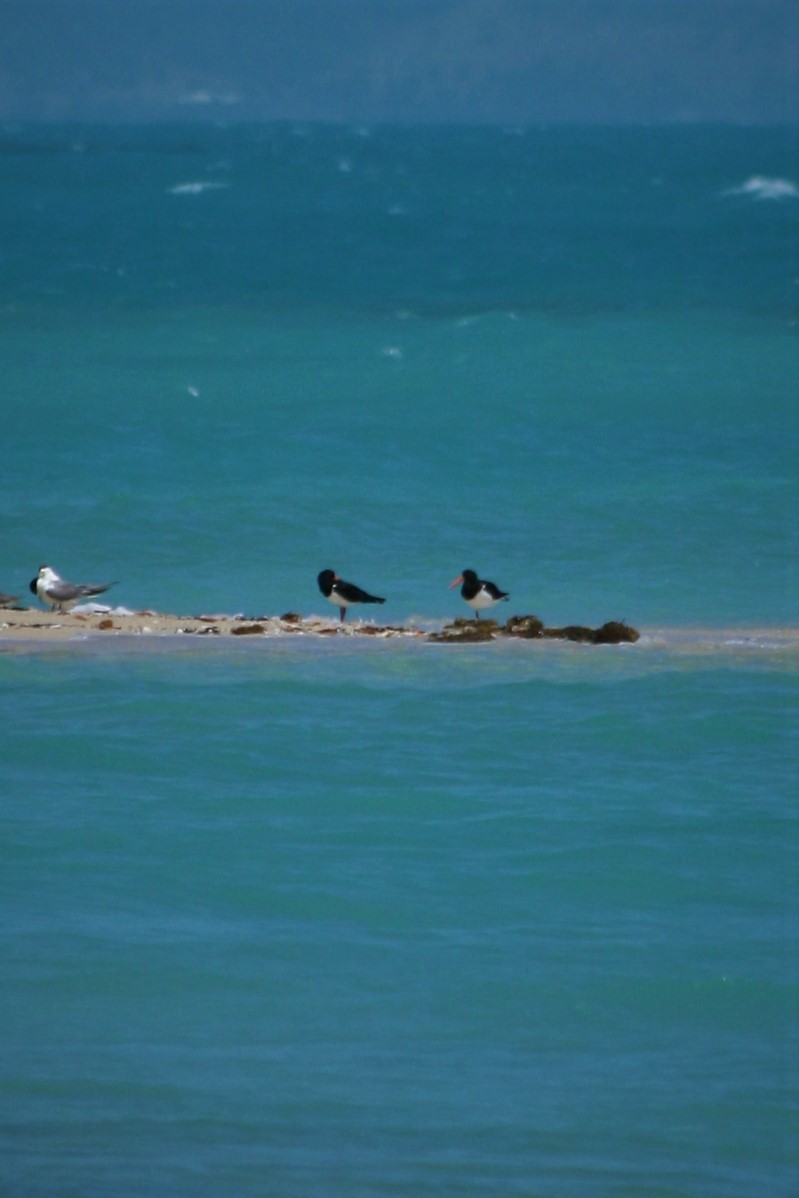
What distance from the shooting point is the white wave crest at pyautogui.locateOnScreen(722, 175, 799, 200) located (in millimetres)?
52719

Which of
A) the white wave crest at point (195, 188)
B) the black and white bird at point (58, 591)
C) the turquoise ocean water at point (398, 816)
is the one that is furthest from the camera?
the white wave crest at point (195, 188)

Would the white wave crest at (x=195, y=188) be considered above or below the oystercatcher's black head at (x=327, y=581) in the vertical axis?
above

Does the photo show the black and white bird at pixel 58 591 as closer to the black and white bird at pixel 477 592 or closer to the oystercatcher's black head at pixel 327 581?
the oystercatcher's black head at pixel 327 581

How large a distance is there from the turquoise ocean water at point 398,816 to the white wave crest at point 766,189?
22288 mm

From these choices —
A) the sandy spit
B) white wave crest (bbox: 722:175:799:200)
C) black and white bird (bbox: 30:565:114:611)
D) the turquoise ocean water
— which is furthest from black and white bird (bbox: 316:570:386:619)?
white wave crest (bbox: 722:175:799:200)

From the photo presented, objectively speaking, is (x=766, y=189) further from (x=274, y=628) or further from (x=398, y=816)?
(x=398, y=816)

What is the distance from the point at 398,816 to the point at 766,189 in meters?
45.5

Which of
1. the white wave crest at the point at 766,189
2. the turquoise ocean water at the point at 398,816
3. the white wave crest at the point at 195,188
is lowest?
the turquoise ocean water at the point at 398,816

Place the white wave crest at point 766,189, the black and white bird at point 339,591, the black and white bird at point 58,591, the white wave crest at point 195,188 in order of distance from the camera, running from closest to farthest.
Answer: the black and white bird at point 339,591
the black and white bird at point 58,591
the white wave crest at point 195,188
the white wave crest at point 766,189

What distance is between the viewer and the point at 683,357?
3688 cm

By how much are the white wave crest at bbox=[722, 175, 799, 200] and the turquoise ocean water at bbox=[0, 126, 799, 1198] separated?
22.3 metres

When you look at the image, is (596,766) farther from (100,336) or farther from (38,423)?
(100,336)

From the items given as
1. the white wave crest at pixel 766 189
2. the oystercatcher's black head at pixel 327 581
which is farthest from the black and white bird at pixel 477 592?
the white wave crest at pixel 766 189

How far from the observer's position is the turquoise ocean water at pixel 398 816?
7.19 meters
